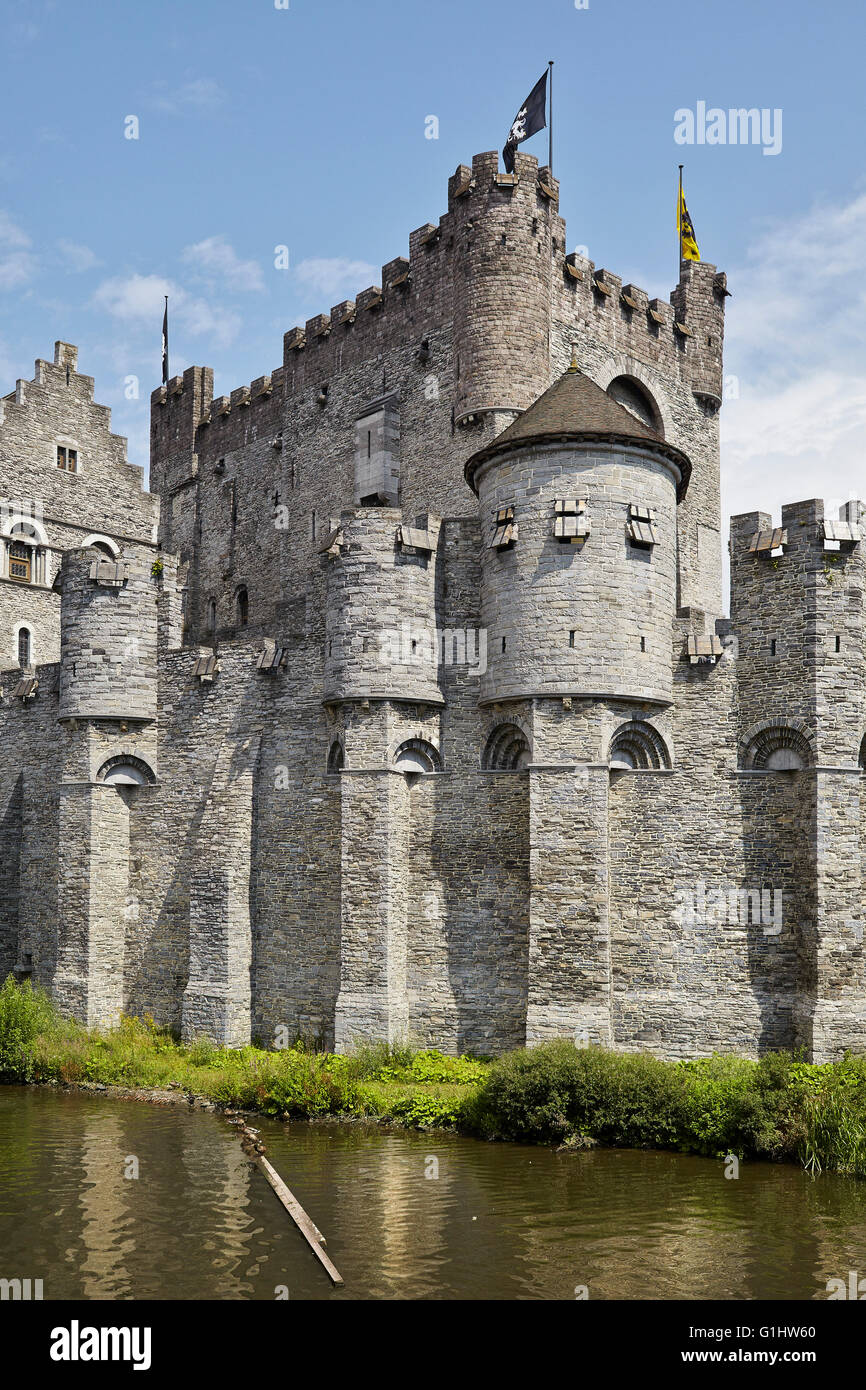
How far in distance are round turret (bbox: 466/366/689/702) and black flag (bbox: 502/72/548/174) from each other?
30.7 ft

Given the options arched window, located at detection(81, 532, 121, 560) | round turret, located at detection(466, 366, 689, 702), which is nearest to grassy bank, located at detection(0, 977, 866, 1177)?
round turret, located at detection(466, 366, 689, 702)

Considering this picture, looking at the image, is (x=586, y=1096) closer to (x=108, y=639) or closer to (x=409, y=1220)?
(x=409, y=1220)

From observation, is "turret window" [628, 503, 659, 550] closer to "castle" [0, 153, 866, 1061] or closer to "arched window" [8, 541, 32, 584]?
"castle" [0, 153, 866, 1061]

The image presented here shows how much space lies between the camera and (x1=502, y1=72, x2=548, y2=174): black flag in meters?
29.5

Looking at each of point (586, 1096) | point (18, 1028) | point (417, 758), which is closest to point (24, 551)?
point (18, 1028)

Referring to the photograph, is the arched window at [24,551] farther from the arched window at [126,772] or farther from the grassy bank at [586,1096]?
the grassy bank at [586,1096]

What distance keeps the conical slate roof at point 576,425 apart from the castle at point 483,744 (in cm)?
8

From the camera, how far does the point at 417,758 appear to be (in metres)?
24.6

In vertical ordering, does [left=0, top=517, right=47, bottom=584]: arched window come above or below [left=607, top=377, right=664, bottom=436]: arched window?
below

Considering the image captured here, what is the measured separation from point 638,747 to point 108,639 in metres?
12.7

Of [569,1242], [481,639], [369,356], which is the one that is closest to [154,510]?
[369,356]

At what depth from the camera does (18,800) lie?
31469 millimetres

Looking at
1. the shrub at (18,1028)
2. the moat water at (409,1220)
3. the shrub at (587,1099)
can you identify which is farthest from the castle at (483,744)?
the moat water at (409,1220)
